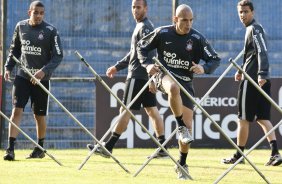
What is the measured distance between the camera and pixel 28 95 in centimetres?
1423

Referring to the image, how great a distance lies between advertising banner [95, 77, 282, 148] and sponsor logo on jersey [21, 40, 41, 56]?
3752 mm

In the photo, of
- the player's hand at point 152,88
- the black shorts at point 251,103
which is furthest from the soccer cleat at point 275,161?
the player's hand at point 152,88

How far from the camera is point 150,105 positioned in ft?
48.0

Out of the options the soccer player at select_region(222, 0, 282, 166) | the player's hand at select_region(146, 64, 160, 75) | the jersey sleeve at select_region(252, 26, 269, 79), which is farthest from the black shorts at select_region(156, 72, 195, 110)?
the soccer player at select_region(222, 0, 282, 166)

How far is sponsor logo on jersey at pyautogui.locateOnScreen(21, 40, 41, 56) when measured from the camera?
14070mm

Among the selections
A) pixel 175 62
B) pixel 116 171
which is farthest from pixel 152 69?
pixel 116 171

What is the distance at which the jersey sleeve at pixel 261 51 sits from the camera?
13.0m

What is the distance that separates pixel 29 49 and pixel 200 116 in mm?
4530

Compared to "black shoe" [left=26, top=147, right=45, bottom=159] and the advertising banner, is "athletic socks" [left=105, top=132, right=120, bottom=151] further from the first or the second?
the advertising banner

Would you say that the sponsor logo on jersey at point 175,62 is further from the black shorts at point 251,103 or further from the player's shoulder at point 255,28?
the black shorts at point 251,103

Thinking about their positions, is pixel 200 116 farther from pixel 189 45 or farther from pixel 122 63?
pixel 189 45

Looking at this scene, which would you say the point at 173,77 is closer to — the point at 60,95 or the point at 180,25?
the point at 180,25

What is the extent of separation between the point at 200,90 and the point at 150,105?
3.28 meters

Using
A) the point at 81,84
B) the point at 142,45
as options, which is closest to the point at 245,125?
the point at 142,45
